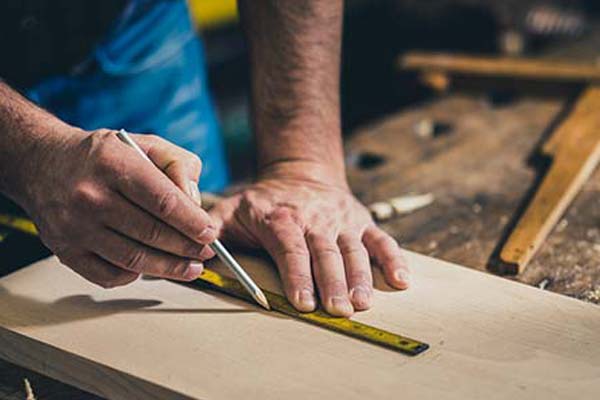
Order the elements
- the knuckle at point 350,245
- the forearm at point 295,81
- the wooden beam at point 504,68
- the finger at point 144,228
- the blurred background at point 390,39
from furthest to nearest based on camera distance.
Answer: the blurred background at point 390,39 → the wooden beam at point 504,68 → the forearm at point 295,81 → the knuckle at point 350,245 → the finger at point 144,228

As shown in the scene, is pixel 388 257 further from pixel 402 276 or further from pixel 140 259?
pixel 140 259

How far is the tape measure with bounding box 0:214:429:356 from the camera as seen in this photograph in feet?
4.05

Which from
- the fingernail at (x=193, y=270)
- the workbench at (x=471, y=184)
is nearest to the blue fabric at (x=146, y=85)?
the workbench at (x=471, y=184)

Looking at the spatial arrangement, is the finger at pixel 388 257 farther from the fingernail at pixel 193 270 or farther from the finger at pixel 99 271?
the finger at pixel 99 271

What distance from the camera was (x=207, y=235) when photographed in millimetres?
1269

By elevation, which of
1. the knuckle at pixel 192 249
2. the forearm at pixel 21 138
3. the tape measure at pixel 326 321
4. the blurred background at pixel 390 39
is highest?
the forearm at pixel 21 138

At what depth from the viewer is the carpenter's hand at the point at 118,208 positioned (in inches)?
48.5

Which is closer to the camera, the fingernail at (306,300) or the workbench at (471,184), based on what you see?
the fingernail at (306,300)

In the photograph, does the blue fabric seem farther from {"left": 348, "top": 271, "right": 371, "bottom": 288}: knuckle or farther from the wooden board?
{"left": 348, "top": 271, "right": 371, "bottom": 288}: knuckle

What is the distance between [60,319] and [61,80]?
0.94 m

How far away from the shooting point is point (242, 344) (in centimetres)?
125

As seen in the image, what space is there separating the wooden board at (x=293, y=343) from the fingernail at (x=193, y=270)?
7 centimetres

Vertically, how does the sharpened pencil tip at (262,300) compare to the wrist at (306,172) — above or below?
below

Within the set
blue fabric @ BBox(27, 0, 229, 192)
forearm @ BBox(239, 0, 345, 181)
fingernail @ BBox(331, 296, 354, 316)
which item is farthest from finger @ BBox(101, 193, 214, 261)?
blue fabric @ BBox(27, 0, 229, 192)
